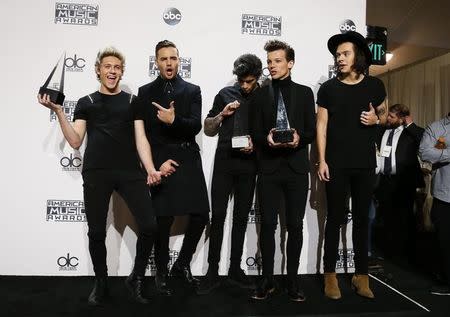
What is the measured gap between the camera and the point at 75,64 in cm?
314

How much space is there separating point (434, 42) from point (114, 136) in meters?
5.86

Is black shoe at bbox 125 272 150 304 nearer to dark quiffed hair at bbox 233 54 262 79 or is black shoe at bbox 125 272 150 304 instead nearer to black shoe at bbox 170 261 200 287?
black shoe at bbox 170 261 200 287

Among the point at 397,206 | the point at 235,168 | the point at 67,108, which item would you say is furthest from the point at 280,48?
the point at 397,206

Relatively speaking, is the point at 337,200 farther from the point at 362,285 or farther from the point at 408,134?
the point at 408,134

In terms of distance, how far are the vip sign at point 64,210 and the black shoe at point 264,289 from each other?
4.74ft

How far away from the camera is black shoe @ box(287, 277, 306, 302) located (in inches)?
105

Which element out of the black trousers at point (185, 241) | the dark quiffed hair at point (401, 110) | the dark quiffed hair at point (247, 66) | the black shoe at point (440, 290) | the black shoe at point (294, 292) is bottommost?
the black shoe at point (440, 290)

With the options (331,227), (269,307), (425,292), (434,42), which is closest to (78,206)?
(269,307)

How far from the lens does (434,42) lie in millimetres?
6500

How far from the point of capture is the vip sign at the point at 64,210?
3.14 meters

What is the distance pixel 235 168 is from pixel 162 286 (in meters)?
0.93

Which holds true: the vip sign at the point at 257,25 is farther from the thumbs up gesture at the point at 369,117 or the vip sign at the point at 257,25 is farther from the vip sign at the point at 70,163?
the vip sign at the point at 70,163

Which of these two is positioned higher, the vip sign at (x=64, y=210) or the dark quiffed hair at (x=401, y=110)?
the dark quiffed hair at (x=401, y=110)

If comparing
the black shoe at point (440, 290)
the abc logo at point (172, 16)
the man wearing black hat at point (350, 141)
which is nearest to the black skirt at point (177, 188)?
the man wearing black hat at point (350, 141)
